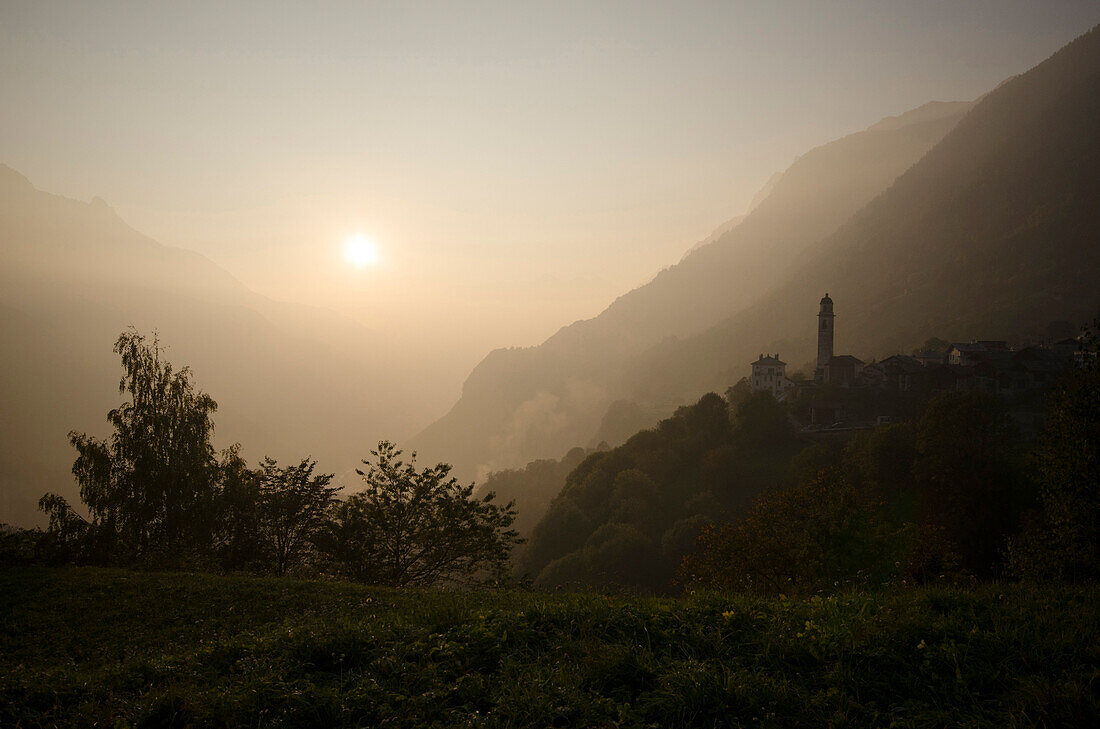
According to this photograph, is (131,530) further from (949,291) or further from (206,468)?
(949,291)

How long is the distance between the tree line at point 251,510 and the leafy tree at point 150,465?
44mm

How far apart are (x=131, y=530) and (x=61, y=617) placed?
43.6 ft

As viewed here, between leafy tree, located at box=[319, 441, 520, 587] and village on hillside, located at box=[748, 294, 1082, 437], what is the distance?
2331 inches

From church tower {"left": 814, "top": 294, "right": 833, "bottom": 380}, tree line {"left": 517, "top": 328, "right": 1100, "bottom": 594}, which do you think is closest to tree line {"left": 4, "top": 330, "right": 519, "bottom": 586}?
tree line {"left": 517, "top": 328, "right": 1100, "bottom": 594}

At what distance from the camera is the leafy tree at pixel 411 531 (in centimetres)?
2155

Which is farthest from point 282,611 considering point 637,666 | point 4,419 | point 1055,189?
point 4,419

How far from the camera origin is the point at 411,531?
2228 cm

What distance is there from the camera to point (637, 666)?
233 inches

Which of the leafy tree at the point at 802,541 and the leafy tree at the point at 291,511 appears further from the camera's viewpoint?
the leafy tree at the point at 291,511

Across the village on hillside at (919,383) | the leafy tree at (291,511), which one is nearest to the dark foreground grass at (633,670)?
the leafy tree at (291,511)

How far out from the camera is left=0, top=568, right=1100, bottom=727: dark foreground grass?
5145 mm

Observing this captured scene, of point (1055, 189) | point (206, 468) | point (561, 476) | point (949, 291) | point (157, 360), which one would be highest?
point (1055, 189)

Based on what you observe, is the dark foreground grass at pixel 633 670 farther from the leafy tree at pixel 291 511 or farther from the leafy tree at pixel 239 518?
the leafy tree at pixel 239 518

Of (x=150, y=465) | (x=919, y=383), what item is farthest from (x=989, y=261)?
(x=150, y=465)
